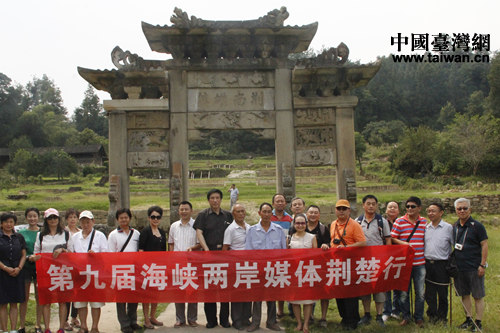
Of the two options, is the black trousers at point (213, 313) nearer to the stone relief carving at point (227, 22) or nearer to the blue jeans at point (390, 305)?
the blue jeans at point (390, 305)

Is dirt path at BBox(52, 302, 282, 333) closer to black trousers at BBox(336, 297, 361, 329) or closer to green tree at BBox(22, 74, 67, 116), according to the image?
black trousers at BBox(336, 297, 361, 329)

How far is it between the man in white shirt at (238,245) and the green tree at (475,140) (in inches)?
1210

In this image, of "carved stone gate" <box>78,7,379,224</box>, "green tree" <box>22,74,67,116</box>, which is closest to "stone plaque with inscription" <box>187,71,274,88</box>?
"carved stone gate" <box>78,7,379,224</box>

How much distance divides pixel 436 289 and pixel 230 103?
→ 5.70 m

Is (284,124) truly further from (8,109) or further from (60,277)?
(8,109)

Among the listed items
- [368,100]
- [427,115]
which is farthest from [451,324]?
[427,115]

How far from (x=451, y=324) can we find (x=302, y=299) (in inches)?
72.4

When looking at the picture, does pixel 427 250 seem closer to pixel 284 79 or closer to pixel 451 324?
pixel 451 324

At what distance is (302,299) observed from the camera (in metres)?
5.63

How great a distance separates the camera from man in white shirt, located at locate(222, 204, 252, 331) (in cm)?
566

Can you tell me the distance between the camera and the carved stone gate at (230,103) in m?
9.53

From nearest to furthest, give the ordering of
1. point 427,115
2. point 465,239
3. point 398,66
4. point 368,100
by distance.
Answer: point 465,239
point 368,100
point 427,115
point 398,66

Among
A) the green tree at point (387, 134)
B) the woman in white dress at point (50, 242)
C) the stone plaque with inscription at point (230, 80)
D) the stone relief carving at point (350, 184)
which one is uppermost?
the green tree at point (387, 134)

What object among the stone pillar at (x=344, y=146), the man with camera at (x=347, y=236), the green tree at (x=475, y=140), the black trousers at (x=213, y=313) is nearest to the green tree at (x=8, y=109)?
the green tree at (x=475, y=140)
